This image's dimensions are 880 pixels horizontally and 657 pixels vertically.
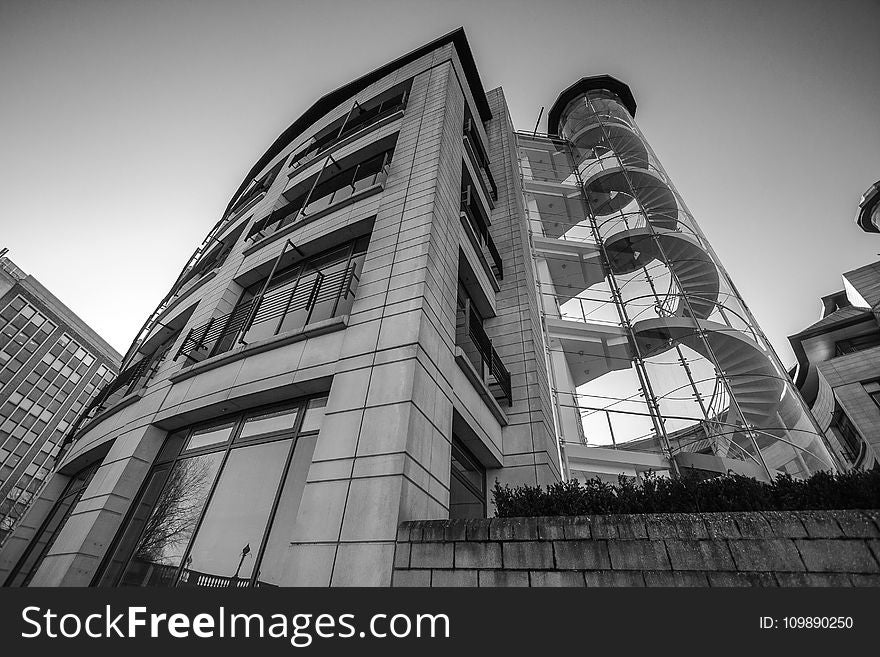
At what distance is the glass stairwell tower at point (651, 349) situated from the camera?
12.0 meters

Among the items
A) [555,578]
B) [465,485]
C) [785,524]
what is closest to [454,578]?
[555,578]

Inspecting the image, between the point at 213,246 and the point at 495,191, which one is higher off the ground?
the point at 495,191

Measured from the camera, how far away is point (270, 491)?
6141 millimetres

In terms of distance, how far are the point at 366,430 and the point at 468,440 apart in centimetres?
328

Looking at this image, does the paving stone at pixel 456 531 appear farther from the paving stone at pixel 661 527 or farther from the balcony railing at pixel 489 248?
the balcony railing at pixel 489 248

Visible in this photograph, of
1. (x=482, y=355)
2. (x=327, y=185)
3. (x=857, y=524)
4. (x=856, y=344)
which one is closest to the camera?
(x=857, y=524)

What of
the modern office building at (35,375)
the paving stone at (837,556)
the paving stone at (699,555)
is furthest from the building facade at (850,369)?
the modern office building at (35,375)

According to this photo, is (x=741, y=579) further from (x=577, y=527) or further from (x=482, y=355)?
(x=482, y=355)

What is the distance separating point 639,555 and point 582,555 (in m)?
0.50

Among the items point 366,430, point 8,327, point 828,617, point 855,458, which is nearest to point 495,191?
point 366,430

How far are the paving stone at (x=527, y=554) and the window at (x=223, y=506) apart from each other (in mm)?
2755

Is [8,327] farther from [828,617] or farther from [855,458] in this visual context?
[855,458]

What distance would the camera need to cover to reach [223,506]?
6.36m

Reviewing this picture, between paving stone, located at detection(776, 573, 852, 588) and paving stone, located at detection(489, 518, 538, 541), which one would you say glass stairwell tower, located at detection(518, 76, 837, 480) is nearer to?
paving stone, located at detection(489, 518, 538, 541)
